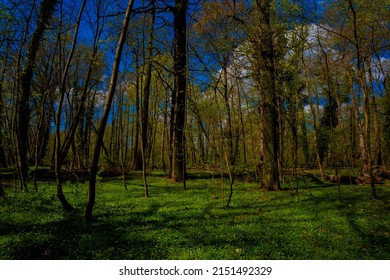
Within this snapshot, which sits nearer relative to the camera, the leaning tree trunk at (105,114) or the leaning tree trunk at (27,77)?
Result: the leaning tree trunk at (105,114)

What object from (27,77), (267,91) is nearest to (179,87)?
(267,91)

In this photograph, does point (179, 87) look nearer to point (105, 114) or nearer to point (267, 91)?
point (267, 91)

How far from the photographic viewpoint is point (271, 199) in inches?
563

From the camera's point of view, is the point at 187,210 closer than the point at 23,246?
No

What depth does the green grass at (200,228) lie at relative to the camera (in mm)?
7797

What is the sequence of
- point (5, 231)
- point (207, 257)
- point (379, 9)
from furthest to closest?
point (379, 9) → point (5, 231) → point (207, 257)

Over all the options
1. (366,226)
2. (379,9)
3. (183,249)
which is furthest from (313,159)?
(183,249)

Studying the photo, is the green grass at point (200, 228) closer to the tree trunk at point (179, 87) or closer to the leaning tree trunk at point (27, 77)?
the leaning tree trunk at point (27, 77)

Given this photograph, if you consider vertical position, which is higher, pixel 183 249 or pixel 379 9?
pixel 379 9

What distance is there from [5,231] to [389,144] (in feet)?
143

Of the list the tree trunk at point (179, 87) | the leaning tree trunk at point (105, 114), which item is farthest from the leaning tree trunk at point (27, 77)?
the leaning tree trunk at point (105, 114)

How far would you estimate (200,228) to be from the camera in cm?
971
